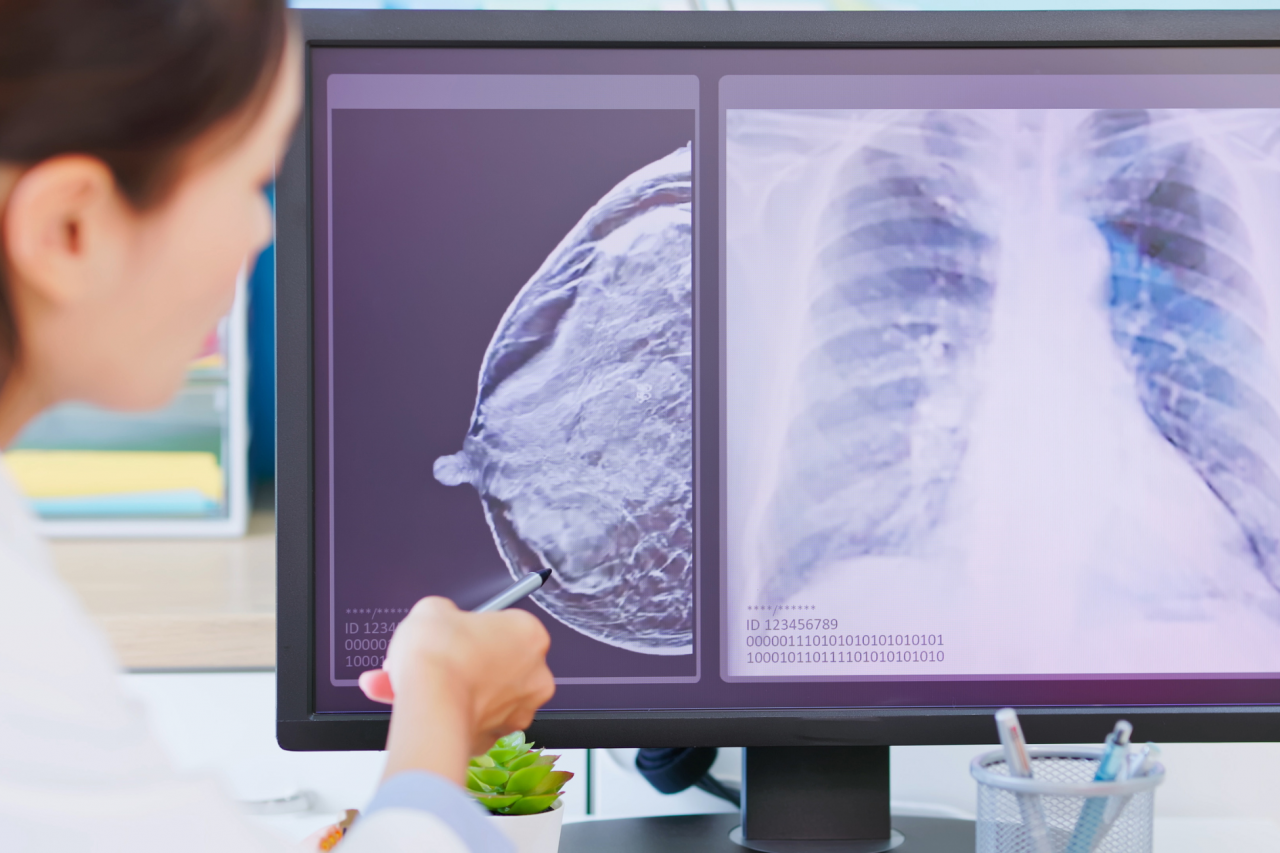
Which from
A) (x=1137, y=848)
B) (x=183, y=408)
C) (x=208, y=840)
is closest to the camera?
(x=208, y=840)

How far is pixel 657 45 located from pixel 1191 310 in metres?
0.32

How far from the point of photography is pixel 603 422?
58 cm

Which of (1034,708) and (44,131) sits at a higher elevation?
(44,131)

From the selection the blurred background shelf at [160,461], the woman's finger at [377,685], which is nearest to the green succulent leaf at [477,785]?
the woman's finger at [377,685]

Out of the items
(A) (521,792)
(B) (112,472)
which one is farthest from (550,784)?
(B) (112,472)

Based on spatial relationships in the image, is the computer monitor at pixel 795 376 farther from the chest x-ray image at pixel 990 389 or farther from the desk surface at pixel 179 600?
the desk surface at pixel 179 600

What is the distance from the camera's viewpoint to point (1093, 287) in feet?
1.92

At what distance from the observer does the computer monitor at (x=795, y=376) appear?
583mm

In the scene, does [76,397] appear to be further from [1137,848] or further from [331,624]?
[1137,848]

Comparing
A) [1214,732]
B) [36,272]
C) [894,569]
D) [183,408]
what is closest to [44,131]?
[36,272]

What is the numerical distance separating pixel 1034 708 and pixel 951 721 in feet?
0.16

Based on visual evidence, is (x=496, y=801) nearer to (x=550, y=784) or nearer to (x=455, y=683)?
(x=550, y=784)

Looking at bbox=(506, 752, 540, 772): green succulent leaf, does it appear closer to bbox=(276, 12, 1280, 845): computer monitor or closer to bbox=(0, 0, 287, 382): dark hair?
bbox=(276, 12, 1280, 845): computer monitor

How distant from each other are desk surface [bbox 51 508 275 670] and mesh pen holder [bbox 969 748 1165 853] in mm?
540
